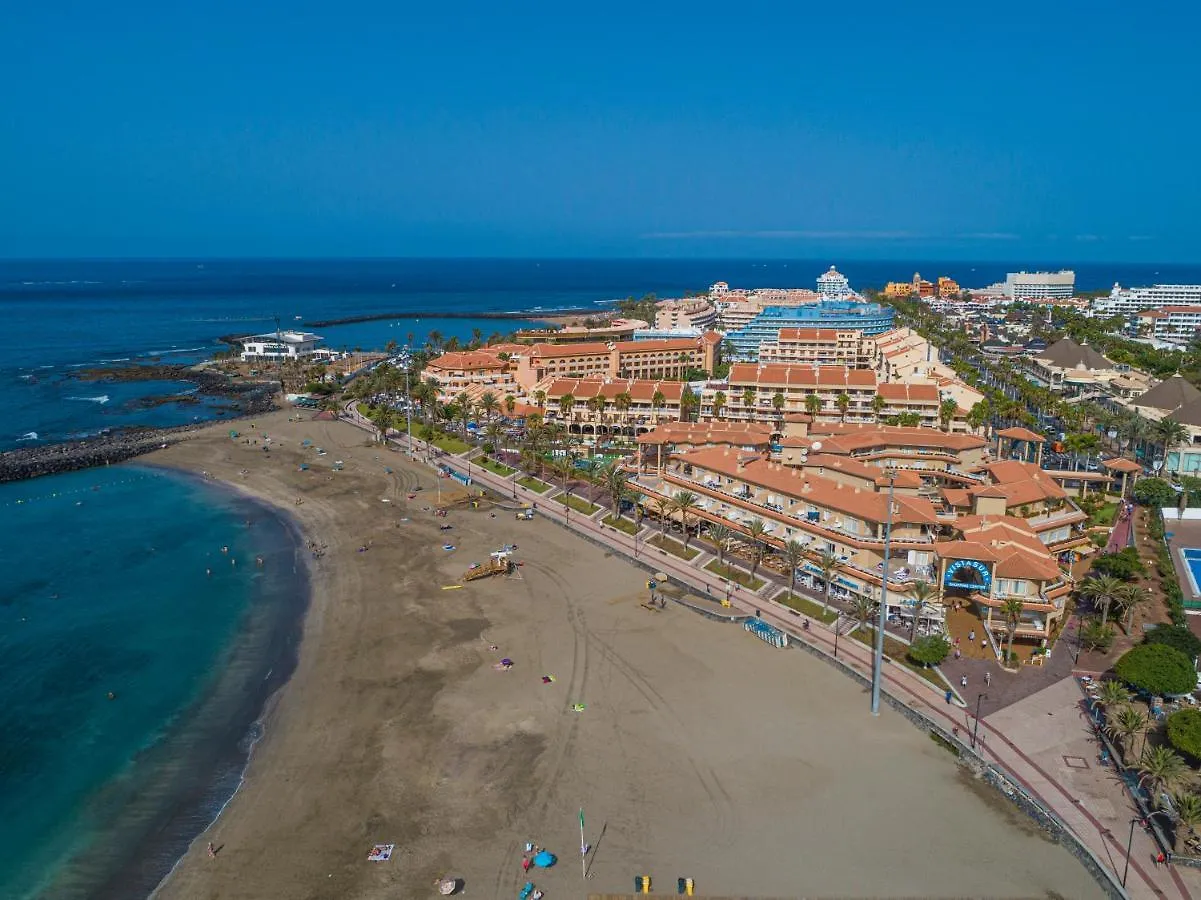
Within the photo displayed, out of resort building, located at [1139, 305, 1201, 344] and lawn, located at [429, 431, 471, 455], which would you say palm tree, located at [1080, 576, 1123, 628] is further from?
resort building, located at [1139, 305, 1201, 344]

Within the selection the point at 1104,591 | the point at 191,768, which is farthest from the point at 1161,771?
the point at 191,768

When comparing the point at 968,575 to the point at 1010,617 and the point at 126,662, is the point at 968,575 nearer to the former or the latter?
the point at 1010,617

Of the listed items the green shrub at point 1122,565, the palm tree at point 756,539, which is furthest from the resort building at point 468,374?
the green shrub at point 1122,565

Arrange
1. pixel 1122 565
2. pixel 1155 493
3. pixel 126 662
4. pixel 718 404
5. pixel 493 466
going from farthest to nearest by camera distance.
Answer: pixel 718 404 → pixel 493 466 → pixel 1155 493 → pixel 1122 565 → pixel 126 662

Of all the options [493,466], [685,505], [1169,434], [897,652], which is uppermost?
[1169,434]

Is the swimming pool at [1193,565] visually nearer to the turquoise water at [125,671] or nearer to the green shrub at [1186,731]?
the green shrub at [1186,731]

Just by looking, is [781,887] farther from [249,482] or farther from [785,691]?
[249,482]
